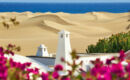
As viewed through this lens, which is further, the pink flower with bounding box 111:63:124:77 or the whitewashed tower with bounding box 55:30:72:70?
the whitewashed tower with bounding box 55:30:72:70

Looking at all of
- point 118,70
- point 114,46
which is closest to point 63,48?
point 118,70

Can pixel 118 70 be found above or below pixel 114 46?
below

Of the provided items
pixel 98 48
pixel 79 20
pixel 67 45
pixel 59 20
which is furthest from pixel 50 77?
pixel 79 20

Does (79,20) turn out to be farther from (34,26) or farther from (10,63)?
(10,63)

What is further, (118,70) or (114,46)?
(114,46)

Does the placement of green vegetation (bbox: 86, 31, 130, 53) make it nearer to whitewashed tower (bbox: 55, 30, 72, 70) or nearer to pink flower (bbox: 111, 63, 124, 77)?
whitewashed tower (bbox: 55, 30, 72, 70)

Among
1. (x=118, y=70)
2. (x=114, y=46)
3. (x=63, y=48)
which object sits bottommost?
(x=118, y=70)

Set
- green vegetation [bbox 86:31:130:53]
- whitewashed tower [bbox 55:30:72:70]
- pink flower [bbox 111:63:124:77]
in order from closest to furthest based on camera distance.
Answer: pink flower [bbox 111:63:124:77] → whitewashed tower [bbox 55:30:72:70] → green vegetation [bbox 86:31:130:53]

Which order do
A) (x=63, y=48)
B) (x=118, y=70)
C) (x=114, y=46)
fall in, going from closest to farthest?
1. (x=118, y=70)
2. (x=63, y=48)
3. (x=114, y=46)

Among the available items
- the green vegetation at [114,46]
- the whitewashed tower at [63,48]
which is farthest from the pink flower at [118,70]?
the green vegetation at [114,46]

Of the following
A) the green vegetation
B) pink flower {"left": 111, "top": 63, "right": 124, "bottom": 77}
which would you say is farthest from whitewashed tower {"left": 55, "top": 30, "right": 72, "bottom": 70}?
the green vegetation

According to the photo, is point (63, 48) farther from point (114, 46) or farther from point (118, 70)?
point (114, 46)

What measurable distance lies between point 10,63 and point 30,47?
39.7m

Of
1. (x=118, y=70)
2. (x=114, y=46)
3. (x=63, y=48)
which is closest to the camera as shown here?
(x=118, y=70)
